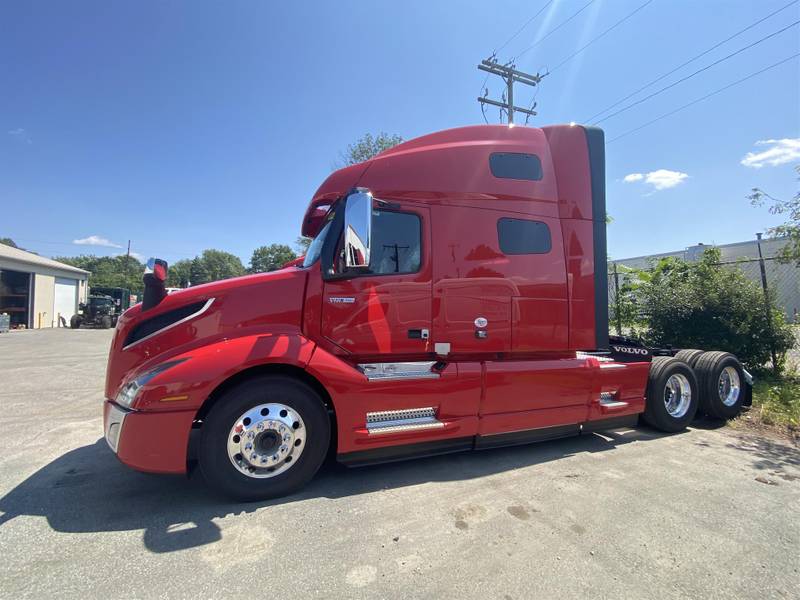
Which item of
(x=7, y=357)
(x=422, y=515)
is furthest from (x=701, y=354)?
(x=7, y=357)

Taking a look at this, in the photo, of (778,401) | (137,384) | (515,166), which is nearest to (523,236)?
(515,166)

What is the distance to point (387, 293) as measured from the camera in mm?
3811

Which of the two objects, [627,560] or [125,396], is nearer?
[627,560]

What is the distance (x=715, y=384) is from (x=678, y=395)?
554 millimetres

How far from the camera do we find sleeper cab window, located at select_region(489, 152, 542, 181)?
434 centimetres

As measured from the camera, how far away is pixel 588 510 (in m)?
3.11

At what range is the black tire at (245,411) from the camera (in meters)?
3.11

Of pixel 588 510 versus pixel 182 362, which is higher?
pixel 182 362

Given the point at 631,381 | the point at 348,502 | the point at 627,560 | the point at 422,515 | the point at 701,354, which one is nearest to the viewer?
the point at 627,560

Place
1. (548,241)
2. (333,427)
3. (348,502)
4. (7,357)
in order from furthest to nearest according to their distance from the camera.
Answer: (7,357), (548,241), (333,427), (348,502)

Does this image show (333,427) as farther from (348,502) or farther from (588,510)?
(588,510)

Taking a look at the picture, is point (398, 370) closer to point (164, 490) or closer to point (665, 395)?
point (164, 490)

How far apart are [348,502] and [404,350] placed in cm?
136

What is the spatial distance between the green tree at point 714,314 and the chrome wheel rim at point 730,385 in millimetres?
2096
